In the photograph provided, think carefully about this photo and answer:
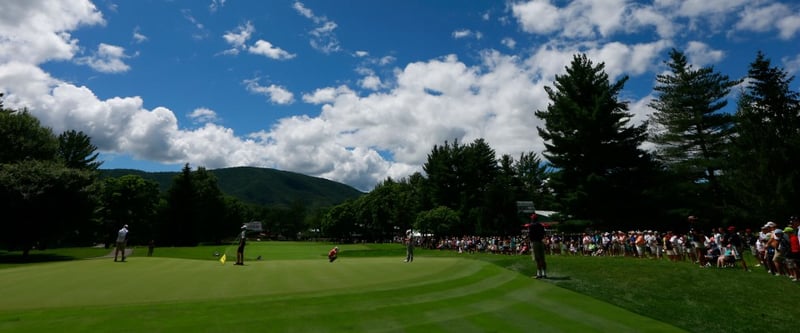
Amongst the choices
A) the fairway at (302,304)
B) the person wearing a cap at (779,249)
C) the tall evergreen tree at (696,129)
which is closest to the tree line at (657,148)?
the tall evergreen tree at (696,129)

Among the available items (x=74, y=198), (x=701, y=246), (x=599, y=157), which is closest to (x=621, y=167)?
(x=599, y=157)

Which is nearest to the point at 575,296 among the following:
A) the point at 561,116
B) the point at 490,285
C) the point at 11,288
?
the point at 490,285

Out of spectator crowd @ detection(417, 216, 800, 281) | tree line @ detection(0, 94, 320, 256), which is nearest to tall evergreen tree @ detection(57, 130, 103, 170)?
tree line @ detection(0, 94, 320, 256)

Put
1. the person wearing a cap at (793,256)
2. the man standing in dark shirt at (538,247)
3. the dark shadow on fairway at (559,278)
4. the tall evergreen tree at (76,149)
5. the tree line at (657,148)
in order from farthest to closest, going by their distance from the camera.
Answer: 1. the tall evergreen tree at (76,149)
2. the tree line at (657,148)
3. the person wearing a cap at (793,256)
4. the man standing in dark shirt at (538,247)
5. the dark shadow on fairway at (559,278)

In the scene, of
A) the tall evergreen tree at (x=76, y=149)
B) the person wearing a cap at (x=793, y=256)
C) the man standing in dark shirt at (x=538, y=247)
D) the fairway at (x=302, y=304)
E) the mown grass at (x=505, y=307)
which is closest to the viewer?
the fairway at (x=302, y=304)

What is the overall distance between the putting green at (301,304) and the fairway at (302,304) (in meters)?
0.02

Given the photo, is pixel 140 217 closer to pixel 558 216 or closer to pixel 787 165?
pixel 558 216

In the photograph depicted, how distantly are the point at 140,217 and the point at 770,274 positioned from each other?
305 feet

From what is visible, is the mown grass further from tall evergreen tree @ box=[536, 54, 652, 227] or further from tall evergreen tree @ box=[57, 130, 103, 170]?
tall evergreen tree @ box=[57, 130, 103, 170]

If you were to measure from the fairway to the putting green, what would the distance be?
0.9 inches

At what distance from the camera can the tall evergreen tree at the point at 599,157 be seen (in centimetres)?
4303

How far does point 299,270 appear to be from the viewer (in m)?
17.4

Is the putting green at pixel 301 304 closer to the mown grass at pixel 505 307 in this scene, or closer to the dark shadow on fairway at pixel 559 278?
the mown grass at pixel 505 307

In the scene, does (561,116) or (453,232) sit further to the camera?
(453,232)
